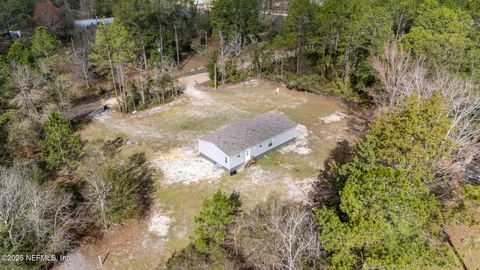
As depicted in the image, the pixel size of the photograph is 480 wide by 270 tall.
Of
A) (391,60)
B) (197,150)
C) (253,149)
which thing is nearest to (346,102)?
(391,60)

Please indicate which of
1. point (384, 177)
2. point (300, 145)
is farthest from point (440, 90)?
point (384, 177)

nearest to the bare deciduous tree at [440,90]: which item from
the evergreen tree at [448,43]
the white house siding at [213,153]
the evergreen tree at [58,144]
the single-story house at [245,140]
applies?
the evergreen tree at [448,43]

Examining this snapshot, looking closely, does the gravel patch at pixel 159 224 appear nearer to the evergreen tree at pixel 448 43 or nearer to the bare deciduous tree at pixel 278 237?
the bare deciduous tree at pixel 278 237

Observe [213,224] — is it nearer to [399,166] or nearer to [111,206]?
[111,206]

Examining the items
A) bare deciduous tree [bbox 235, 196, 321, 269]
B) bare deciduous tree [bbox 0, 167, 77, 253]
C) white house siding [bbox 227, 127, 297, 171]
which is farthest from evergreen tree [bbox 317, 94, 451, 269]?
bare deciduous tree [bbox 0, 167, 77, 253]

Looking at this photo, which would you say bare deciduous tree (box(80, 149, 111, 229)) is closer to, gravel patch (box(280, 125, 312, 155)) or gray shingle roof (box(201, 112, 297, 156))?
gray shingle roof (box(201, 112, 297, 156))

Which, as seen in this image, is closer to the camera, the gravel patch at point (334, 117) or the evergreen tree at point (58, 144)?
the evergreen tree at point (58, 144)

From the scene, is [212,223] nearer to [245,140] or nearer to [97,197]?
[97,197]
